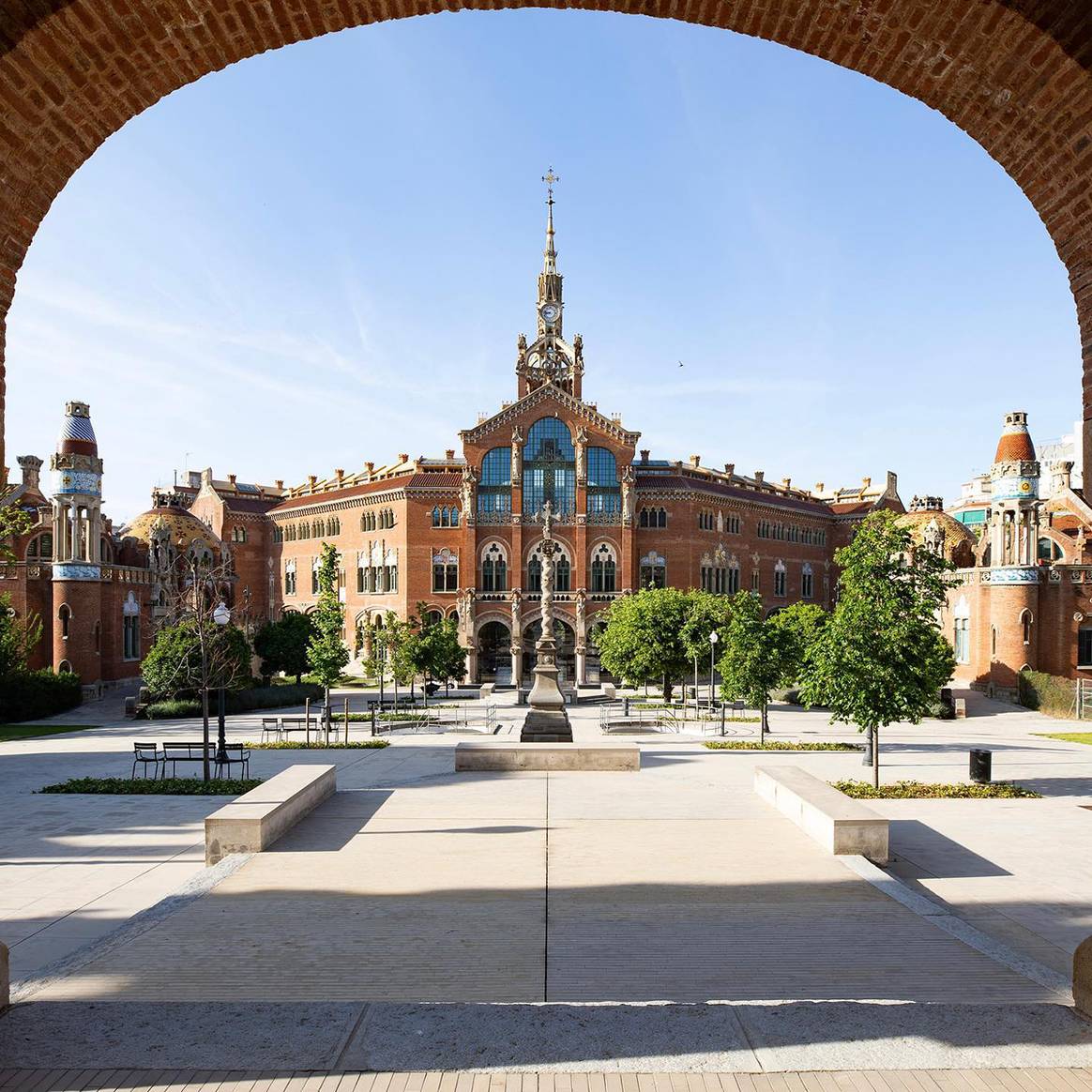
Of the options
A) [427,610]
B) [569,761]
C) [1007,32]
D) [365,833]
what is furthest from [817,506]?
[1007,32]

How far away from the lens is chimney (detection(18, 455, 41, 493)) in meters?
54.1

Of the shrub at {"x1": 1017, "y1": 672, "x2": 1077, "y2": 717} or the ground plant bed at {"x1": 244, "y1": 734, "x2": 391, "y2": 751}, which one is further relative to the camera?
the shrub at {"x1": 1017, "y1": 672, "x2": 1077, "y2": 717}

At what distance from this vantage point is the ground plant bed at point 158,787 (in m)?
18.1

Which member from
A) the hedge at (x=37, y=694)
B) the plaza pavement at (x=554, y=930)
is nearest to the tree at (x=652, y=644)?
the plaza pavement at (x=554, y=930)

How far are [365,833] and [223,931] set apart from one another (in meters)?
4.44

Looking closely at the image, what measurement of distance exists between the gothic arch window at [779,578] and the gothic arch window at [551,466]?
2159cm

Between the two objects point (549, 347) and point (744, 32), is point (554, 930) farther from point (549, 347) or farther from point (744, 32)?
point (549, 347)

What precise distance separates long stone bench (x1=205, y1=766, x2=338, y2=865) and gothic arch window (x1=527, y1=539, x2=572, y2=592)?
43969mm

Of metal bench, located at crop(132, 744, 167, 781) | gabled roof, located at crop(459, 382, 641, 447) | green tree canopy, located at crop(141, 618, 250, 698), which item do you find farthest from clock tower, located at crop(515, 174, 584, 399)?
metal bench, located at crop(132, 744, 167, 781)

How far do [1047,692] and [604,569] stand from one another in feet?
90.4

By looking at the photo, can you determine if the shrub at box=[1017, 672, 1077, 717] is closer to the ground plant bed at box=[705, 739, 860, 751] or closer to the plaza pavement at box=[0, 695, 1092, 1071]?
the ground plant bed at box=[705, 739, 860, 751]

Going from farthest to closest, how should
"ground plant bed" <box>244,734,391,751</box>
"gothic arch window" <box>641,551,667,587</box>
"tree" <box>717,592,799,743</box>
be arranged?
"gothic arch window" <box>641,551,667,587</box> → "tree" <box>717,592,799,743</box> → "ground plant bed" <box>244,734,391,751</box>

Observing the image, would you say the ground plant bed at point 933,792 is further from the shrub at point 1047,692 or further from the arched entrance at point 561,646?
the arched entrance at point 561,646

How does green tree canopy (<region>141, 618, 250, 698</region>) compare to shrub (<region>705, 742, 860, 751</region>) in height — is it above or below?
above
